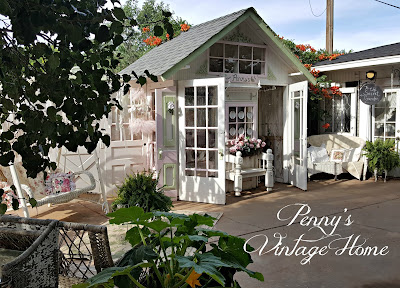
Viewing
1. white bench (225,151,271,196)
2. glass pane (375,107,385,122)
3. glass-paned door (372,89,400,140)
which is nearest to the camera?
white bench (225,151,271,196)

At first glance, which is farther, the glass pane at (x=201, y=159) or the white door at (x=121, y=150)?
the white door at (x=121, y=150)

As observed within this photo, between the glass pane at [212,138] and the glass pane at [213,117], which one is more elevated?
the glass pane at [213,117]

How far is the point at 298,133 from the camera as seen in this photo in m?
Answer: 8.84

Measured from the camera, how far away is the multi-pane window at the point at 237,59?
775cm

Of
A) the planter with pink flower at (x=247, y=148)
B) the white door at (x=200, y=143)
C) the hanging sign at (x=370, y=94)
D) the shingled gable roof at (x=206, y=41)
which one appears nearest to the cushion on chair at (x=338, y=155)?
the hanging sign at (x=370, y=94)

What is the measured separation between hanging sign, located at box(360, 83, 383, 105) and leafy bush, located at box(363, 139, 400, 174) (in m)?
0.89

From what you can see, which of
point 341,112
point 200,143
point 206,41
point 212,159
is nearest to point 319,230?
point 212,159

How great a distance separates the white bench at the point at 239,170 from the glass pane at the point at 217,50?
6.35 feet

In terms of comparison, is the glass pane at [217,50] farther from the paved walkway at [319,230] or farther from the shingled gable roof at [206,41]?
the paved walkway at [319,230]

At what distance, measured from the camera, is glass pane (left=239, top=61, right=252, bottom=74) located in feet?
26.3

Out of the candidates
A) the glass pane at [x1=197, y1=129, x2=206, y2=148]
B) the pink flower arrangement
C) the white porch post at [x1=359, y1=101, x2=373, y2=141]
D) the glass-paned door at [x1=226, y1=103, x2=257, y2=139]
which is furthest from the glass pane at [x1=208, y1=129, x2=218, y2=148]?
the white porch post at [x1=359, y1=101, x2=373, y2=141]

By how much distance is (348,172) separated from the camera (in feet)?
30.3

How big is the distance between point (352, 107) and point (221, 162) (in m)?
4.46

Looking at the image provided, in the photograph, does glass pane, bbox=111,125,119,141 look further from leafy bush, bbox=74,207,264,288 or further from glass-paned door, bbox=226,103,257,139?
leafy bush, bbox=74,207,264,288
